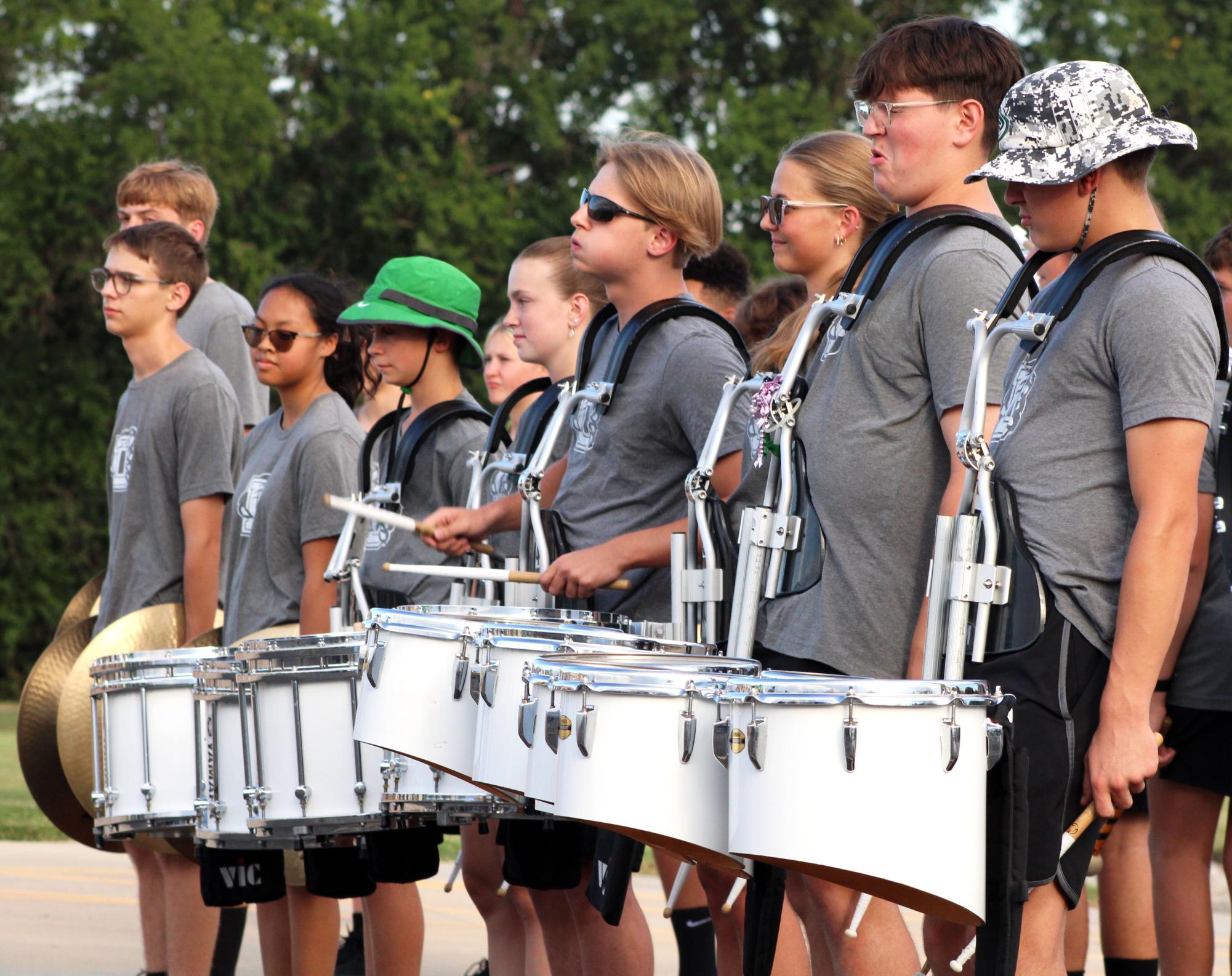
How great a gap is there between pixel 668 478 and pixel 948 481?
1153 mm

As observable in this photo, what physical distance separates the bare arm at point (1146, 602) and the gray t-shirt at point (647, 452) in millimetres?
1505

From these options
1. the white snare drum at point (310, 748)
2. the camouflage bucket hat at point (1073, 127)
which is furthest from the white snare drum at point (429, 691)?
the camouflage bucket hat at point (1073, 127)

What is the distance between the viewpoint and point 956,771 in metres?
2.68

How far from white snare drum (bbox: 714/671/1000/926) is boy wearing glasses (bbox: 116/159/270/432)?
4407mm

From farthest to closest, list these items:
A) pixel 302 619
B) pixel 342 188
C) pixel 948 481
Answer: pixel 342 188, pixel 302 619, pixel 948 481

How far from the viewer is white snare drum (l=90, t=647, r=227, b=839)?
179 inches

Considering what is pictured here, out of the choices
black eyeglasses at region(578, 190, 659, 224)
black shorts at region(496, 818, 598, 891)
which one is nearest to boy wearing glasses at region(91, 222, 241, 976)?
black shorts at region(496, 818, 598, 891)

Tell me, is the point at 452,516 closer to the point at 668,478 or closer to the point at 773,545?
the point at 668,478

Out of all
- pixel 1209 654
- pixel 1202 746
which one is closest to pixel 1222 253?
pixel 1209 654

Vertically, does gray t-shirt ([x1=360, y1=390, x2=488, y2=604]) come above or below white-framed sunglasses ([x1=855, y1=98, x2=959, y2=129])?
below

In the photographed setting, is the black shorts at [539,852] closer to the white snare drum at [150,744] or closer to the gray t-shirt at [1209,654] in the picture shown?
the white snare drum at [150,744]

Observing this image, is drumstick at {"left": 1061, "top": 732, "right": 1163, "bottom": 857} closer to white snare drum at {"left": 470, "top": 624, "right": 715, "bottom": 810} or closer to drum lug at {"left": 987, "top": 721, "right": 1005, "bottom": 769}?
drum lug at {"left": 987, "top": 721, "right": 1005, "bottom": 769}

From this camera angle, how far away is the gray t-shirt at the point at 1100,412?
2854 millimetres

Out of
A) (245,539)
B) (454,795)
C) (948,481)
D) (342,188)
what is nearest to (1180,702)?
(948,481)
